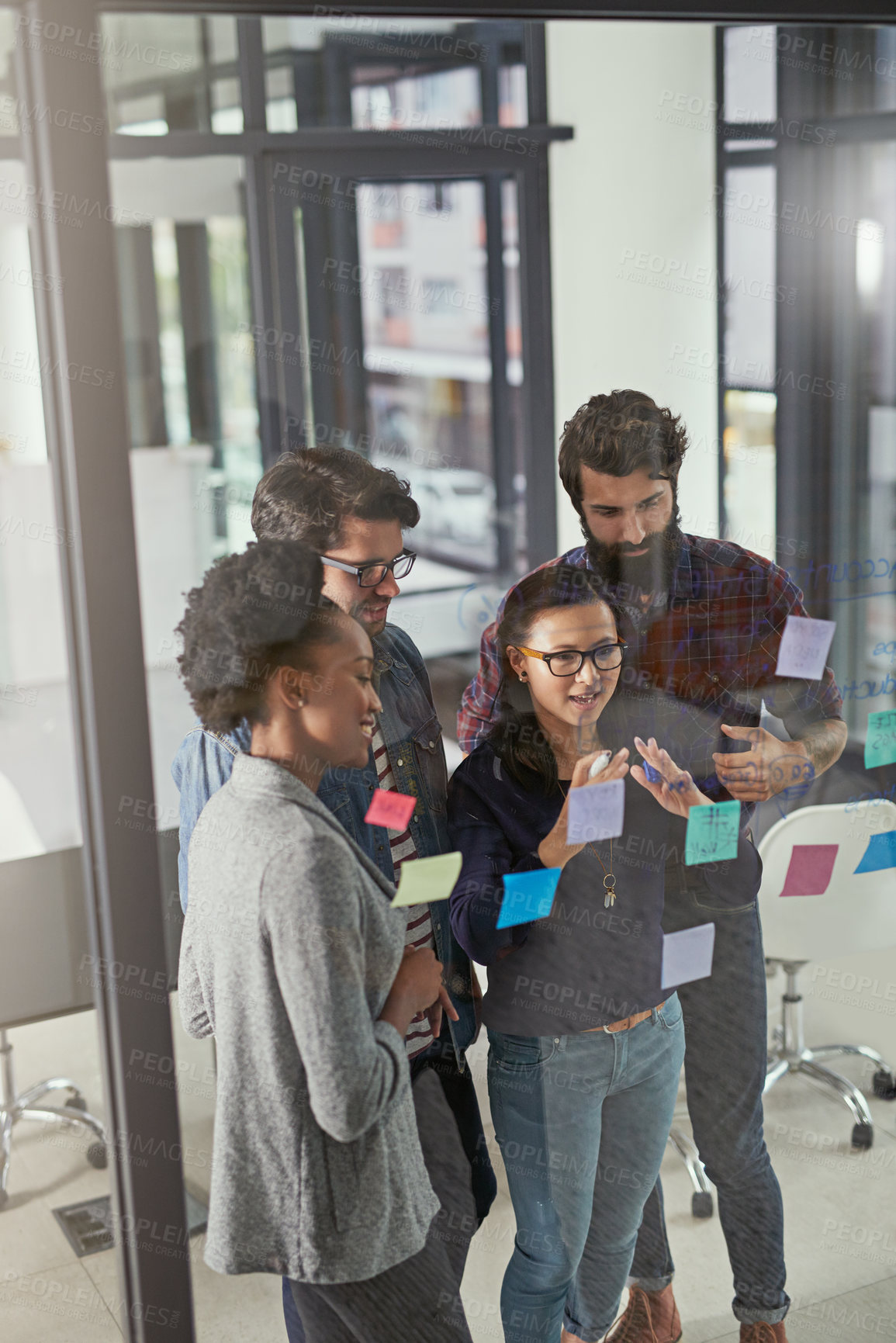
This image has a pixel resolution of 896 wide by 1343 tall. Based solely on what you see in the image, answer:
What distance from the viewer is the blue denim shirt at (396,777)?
1447 mm

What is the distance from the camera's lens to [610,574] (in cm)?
168

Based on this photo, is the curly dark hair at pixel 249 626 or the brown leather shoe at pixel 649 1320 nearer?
the curly dark hair at pixel 249 626

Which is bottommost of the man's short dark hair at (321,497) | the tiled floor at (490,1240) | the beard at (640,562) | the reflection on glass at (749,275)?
the tiled floor at (490,1240)

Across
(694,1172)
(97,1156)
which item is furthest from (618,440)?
(97,1156)

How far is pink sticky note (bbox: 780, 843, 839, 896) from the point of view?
6.37 feet

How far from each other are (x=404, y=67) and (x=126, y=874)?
1.28 m

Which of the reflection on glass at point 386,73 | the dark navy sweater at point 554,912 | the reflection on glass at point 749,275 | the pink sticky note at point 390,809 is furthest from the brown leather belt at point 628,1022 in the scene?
the reflection on glass at point 386,73

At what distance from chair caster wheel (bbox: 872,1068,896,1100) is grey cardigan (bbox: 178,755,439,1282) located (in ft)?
3.21

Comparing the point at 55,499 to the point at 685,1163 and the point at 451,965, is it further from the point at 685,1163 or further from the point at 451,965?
the point at 685,1163

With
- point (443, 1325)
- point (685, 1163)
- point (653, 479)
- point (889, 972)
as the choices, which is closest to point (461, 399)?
point (653, 479)

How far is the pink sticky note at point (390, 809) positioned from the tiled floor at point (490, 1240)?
0.35m

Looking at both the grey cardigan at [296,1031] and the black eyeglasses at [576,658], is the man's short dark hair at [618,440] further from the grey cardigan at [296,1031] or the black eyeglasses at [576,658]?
the grey cardigan at [296,1031]

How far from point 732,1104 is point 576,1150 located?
320mm

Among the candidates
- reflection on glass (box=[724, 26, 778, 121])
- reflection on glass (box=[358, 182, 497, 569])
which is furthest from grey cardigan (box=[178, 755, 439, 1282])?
reflection on glass (box=[724, 26, 778, 121])
